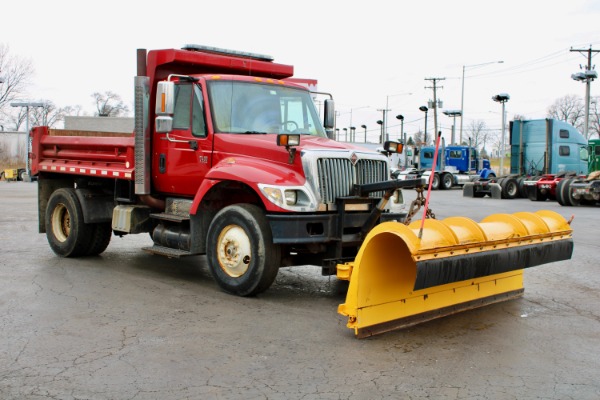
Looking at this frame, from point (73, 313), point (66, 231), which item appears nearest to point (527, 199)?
point (66, 231)

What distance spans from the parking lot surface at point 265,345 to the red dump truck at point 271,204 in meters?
0.37

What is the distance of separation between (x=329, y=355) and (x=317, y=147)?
2.81 metres

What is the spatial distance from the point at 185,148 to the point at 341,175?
2231mm

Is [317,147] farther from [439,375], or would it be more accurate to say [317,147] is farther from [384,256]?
[439,375]

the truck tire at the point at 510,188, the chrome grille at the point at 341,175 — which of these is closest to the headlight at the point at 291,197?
the chrome grille at the point at 341,175

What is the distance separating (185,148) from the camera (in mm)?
8242

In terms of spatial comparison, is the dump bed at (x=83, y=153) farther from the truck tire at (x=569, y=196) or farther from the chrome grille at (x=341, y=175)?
the truck tire at (x=569, y=196)

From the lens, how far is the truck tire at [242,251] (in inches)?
271

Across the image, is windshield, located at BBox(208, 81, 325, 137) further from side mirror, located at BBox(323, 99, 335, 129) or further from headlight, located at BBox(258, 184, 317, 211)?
headlight, located at BBox(258, 184, 317, 211)

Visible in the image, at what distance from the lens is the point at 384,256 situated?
6.06m

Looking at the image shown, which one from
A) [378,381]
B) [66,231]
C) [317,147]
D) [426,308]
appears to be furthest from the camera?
[66,231]

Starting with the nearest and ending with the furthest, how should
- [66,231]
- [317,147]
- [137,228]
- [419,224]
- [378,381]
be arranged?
[378,381] → [419,224] → [317,147] → [137,228] → [66,231]

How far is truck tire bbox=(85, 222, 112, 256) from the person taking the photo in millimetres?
10039

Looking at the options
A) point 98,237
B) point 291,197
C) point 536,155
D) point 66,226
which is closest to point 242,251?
point 291,197
